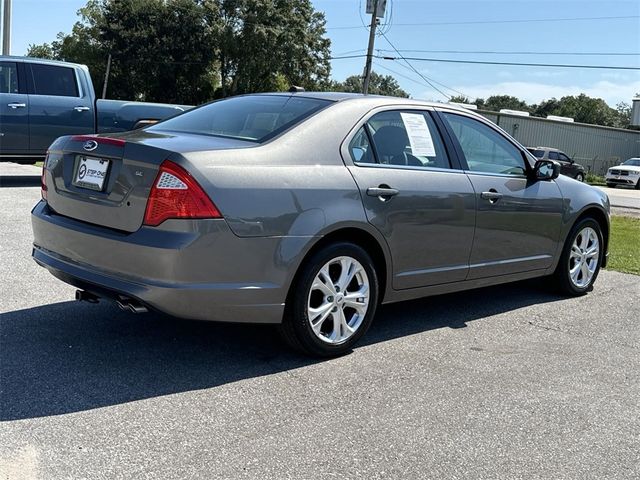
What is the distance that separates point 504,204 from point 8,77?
30.5ft

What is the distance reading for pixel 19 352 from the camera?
3.96 metres

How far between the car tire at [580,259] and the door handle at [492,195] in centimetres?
128

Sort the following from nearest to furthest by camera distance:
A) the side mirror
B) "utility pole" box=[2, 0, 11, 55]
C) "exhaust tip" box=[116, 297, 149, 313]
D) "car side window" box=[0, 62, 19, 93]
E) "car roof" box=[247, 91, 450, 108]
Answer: "exhaust tip" box=[116, 297, 149, 313] < "car roof" box=[247, 91, 450, 108] < the side mirror < "car side window" box=[0, 62, 19, 93] < "utility pole" box=[2, 0, 11, 55]

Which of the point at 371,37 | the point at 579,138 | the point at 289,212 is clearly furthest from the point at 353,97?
Answer: the point at 579,138

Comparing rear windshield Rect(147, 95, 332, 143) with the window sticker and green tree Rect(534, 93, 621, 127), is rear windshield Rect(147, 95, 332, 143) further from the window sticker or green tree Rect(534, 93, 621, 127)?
green tree Rect(534, 93, 621, 127)

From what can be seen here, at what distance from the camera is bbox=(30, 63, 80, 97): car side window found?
1168cm

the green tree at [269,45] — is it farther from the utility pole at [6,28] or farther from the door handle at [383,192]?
the door handle at [383,192]

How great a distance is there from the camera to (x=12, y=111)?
11.5m

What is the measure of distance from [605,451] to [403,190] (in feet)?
6.45

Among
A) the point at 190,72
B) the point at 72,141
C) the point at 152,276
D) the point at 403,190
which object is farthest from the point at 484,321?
the point at 190,72

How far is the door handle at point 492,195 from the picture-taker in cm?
509

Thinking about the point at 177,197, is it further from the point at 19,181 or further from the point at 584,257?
the point at 19,181

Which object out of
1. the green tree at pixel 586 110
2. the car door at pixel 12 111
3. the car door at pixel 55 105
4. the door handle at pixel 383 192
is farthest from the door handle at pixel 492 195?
the green tree at pixel 586 110

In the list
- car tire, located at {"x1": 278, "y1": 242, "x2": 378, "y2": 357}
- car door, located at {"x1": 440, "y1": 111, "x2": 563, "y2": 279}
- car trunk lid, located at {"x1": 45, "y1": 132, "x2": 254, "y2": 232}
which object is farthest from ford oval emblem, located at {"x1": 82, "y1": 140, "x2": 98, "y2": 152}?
car door, located at {"x1": 440, "y1": 111, "x2": 563, "y2": 279}
